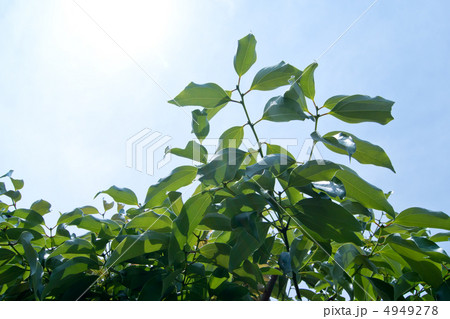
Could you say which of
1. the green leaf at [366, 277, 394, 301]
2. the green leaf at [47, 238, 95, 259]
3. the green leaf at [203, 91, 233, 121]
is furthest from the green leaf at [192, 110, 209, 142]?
the green leaf at [366, 277, 394, 301]

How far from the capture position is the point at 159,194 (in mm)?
646

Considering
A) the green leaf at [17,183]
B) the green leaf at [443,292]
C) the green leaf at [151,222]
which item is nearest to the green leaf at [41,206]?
the green leaf at [17,183]

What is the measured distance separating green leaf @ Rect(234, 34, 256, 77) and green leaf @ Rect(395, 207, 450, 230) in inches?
18.1

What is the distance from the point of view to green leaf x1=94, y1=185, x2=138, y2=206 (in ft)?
2.66

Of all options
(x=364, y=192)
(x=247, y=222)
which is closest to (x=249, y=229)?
(x=247, y=222)

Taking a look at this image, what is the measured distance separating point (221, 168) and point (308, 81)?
303mm

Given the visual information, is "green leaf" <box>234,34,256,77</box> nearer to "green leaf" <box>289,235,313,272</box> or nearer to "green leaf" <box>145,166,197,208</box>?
"green leaf" <box>145,166,197,208</box>

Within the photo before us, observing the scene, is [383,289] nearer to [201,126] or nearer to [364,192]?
[364,192]

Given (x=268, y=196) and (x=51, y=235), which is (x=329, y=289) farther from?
(x=51, y=235)

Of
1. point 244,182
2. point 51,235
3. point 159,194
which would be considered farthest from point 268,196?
point 51,235

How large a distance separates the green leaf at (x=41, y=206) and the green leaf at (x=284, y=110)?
785 millimetres

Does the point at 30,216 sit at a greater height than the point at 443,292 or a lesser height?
greater

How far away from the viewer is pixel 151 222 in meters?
0.67

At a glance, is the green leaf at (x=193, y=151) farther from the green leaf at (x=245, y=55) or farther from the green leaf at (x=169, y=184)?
the green leaf at (x=245, y=55)
